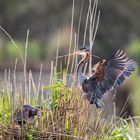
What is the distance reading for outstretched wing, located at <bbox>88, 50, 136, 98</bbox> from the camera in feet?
18.1

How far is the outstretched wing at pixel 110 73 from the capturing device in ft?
18.1

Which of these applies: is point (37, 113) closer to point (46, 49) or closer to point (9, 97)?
point (9, 97)

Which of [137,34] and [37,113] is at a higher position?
[137,34]

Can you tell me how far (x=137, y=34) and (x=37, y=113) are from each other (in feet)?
70.6

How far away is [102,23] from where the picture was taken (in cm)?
2605

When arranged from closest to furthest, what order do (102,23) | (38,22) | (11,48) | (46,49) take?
(11,48) → (46,49) → (102,23) → (38,22)

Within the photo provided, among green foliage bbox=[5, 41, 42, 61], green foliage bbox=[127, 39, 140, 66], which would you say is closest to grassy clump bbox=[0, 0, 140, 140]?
green foliage bbox=[5, 41, 42, 61]

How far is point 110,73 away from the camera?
5.54 meters

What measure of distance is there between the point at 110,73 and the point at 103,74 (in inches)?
2.2

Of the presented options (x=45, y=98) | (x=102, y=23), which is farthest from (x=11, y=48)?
(x=45, y=98)

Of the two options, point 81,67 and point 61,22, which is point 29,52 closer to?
point 61,22

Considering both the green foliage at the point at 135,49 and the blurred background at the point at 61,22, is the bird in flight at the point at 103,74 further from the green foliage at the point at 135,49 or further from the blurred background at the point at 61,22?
the blurred background at the point at 61,22

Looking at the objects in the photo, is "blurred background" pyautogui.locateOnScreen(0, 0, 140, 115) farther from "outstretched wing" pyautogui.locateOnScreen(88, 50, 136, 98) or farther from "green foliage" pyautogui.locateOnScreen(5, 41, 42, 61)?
"outstretched wing" pyautogui.locateOnScreen(88, 50, 136, 98)

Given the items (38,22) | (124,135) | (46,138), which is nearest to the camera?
(46,138)
